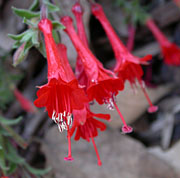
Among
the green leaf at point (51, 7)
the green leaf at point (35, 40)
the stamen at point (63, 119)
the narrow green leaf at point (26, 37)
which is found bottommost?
the stamen at point (63, 119)

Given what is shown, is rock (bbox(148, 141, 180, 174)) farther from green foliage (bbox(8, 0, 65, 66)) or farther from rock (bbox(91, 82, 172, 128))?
green foliage (bbox(8, 0, 65, 66))

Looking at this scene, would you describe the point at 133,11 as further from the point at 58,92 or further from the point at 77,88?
the point at 77,88

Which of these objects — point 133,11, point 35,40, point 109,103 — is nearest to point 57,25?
point 35,40

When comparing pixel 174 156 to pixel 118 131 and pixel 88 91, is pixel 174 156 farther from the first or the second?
pixel 88 91

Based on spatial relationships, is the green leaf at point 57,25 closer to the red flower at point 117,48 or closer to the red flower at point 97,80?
the red flower at point 97,80

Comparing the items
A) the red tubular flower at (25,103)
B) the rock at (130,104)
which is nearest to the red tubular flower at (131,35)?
the rock at (130,104)
